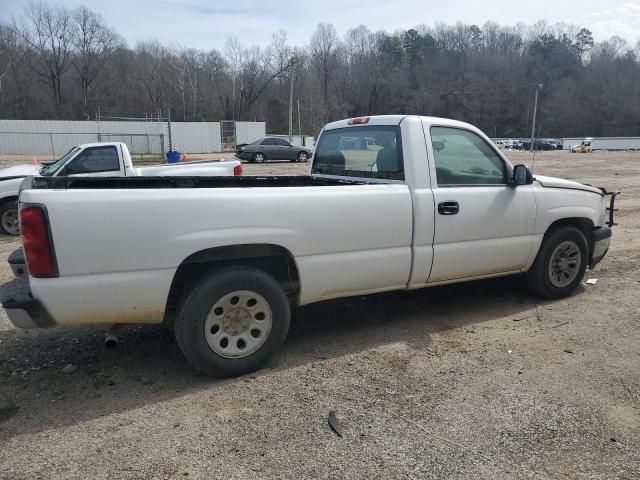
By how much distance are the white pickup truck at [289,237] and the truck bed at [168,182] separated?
0.05 ft

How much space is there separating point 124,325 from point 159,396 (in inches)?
23.3

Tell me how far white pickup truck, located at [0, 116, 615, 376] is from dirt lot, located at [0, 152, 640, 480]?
1.48 ft

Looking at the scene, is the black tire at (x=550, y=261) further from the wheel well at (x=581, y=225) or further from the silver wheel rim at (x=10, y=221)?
the silver wheel rim at (x=10, y=221)

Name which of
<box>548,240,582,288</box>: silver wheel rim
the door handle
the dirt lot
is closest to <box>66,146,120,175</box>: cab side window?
the dirt lot

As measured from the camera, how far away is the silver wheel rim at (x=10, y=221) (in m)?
9.04

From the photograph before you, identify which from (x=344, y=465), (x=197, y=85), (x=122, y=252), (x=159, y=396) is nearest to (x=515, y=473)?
(x=344, y=465)

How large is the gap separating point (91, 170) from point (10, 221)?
1672 millimetres

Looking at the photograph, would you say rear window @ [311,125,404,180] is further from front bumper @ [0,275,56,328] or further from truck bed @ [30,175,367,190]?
front bumper @ [0,275,56,328]

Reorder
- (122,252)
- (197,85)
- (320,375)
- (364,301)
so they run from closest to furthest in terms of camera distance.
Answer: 1. (122,252)
2. (320,375)
3. (364,301)
4. (197,85)

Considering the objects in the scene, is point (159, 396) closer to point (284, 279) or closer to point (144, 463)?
→ point (144, 463)

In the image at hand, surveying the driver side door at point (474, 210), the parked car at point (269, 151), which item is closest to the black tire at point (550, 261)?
the driver side door at point (474, 210)

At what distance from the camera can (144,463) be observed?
8.80 ft

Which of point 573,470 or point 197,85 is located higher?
point 197,85

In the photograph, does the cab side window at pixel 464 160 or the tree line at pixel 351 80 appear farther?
the tree line at pixel 351 80
